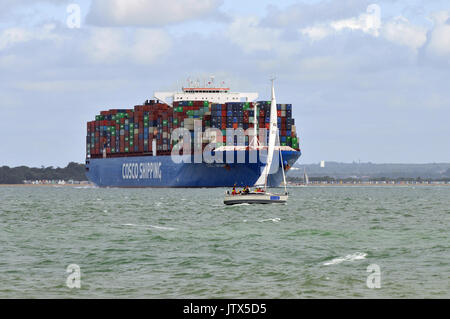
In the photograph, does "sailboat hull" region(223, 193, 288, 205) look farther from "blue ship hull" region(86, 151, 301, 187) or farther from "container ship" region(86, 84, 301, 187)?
"blue ship hull" region(86, 151, 301, 187)

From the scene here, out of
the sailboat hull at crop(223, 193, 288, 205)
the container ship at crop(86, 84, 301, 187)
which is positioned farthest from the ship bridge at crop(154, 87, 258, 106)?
the sailboat hull at crop(223, 193, 288, 205)

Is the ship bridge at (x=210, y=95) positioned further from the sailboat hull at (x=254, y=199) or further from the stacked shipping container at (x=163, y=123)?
the sailboat hull at (x=254, y=199)

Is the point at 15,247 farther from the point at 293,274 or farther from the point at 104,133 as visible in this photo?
the point at 104,133

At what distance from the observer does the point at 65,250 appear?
1228 inches

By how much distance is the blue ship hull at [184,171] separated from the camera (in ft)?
413

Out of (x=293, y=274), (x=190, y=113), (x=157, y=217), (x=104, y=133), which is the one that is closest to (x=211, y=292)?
→ (x=293, y=274)

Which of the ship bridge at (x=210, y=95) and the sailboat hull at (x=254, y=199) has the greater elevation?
the ship bridge at (x=210, y=95)

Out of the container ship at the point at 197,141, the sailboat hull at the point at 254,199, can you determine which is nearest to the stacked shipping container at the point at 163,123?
the container ship at the point at 197,141

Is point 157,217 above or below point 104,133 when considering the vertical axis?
A: below

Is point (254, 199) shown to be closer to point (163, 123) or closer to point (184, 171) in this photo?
point (184, 171)

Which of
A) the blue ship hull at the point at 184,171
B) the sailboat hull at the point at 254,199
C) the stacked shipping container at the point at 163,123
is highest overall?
the stacked shipping container at the point at 163,123

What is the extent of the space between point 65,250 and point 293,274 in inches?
435

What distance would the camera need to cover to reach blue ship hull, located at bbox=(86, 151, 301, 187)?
125938mm
